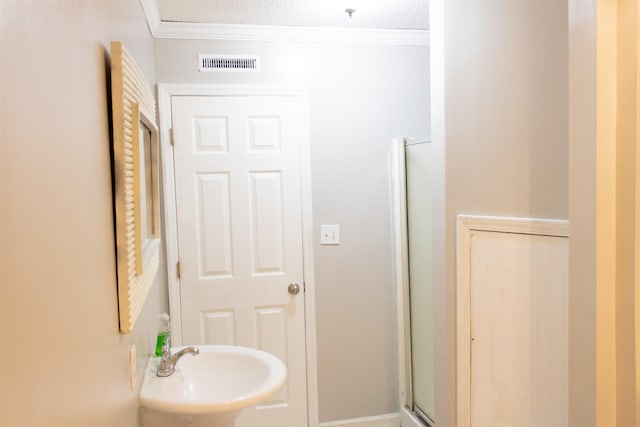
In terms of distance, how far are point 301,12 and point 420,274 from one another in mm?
1506

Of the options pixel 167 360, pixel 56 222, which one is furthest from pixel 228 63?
pixel 56 222

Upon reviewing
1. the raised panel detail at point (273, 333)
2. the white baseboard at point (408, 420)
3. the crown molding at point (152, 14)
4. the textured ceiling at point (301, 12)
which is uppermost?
the textured ceiling at point (301, 12)

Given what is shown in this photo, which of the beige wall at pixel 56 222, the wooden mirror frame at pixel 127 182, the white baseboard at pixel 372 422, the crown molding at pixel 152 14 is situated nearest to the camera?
the beige wall at pixel 56 222

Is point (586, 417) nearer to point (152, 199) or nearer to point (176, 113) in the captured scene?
point (152, 199)

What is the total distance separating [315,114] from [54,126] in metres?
2.24

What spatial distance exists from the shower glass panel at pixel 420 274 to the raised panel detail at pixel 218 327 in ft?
3.39

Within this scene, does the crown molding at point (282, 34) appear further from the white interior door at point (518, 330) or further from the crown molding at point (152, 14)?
the white interior door at point (518, 330)

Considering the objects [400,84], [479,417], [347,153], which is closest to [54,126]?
[479,417]

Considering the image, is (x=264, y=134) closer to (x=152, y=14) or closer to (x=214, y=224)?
(x=214, y=224)

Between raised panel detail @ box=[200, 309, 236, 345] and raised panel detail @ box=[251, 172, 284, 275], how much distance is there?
30 cm

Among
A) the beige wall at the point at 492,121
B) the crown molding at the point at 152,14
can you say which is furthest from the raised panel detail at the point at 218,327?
the crown molding at the point at 152,14

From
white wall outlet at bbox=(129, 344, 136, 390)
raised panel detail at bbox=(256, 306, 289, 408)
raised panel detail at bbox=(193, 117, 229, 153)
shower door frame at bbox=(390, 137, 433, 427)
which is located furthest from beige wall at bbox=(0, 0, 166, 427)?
shower door frame at bbox=(390, 137, 433, 427)

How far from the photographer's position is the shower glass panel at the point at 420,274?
2674mm

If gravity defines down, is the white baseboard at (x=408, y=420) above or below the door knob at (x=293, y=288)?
below
